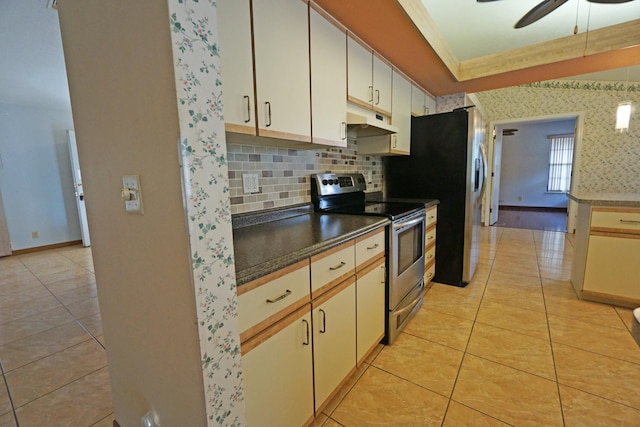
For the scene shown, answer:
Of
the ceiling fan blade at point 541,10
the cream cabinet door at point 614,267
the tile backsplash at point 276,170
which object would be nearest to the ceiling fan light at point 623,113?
the cream cabinet door at point 614,267

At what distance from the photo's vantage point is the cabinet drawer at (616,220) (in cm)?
214

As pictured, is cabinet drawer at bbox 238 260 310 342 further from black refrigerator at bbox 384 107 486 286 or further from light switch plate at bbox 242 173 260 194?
black refrigerator at bbox 384 107 486 286

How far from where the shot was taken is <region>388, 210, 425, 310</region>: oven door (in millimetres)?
1787

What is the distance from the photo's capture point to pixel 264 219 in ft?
5.60

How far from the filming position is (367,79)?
2.06m

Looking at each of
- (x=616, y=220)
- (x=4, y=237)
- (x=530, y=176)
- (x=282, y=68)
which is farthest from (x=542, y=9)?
(x=530, y=176)

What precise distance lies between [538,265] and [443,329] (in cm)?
214

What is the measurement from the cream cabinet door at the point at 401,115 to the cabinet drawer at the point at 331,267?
56.2 inches

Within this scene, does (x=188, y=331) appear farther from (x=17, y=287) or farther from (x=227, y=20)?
(x=17, y=287)

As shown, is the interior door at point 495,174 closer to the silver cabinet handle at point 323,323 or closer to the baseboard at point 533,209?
the baseboard at point 533,209

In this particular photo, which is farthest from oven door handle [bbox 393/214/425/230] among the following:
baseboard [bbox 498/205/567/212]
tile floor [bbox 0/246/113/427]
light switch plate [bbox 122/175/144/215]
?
baseboard [bbox 498/205/567/212]

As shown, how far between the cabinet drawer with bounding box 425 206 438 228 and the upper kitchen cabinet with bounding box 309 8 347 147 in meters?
1.20

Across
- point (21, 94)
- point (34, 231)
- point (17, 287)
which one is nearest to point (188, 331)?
point (17, 287)

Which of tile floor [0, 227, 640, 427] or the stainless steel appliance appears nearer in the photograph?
tile floor [0, 227, 640, 427]
